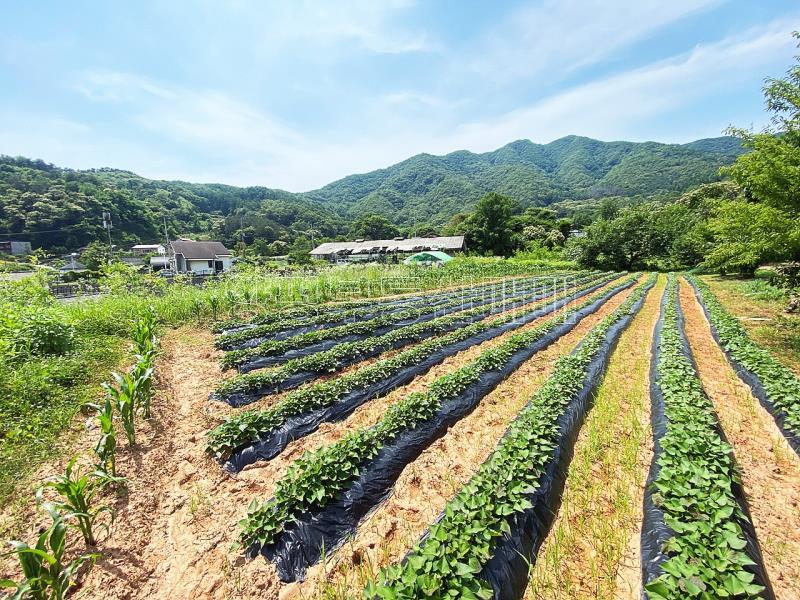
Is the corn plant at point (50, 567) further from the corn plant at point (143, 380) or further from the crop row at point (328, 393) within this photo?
the corn plant at point (143, 380)

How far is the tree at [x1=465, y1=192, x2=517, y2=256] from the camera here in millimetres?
51906

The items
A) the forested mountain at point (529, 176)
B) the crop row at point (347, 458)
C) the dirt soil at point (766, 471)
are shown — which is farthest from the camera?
the forested mountain at point (529, 176)

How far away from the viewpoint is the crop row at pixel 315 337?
Result: 23.7 feet

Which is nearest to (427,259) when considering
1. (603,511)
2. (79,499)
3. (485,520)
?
(603,511)

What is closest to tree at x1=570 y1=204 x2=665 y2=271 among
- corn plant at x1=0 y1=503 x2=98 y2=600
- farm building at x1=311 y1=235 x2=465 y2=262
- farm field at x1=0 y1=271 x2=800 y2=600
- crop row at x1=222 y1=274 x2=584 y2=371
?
farm building at x1=311 y1=235 x2=465 y2=262

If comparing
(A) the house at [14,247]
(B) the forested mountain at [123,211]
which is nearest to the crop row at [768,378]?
(A) the house at [14,247]

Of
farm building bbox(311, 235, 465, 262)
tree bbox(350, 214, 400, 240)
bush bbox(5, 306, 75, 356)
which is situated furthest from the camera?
tree bbox(350, 214, 400, 240)

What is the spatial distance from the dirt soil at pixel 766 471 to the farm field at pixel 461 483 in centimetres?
2

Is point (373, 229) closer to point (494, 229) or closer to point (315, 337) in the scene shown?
point (494, 229)

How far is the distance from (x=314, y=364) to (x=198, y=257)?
4999 centimetres

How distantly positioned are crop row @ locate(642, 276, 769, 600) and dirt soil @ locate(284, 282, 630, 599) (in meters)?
1.75

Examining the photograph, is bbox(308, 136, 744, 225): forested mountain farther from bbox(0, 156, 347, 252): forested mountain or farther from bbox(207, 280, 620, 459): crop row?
bbox(207, 280, 620, 459): crop row

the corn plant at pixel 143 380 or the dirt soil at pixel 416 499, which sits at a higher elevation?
the corn plant at pixel 143 380

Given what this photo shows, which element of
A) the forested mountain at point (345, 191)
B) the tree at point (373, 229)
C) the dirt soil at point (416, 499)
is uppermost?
the forested mountain at point (345, 191)
